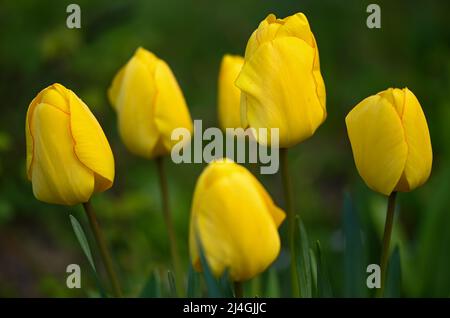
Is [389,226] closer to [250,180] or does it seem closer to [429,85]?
[250,180]


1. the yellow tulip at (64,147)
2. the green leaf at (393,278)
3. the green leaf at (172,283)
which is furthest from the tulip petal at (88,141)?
the green leaf at (393,278)

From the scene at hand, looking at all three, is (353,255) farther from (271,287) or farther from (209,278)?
(209,278)

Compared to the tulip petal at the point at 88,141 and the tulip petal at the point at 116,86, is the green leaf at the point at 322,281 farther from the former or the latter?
the tulip petal at the point at 116,86

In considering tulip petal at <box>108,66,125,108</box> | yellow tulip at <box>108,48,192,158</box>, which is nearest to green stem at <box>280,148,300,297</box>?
yellow tulip at <box>108,48,192,158</box>

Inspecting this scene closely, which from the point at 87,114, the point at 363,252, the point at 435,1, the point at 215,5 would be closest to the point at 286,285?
the point at 363,252

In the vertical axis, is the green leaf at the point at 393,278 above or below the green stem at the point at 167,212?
below

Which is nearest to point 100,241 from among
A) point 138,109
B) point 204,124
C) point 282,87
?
point 138,109

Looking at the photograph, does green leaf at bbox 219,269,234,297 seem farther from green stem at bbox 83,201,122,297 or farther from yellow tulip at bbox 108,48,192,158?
yellow tulip at bbox 108,48,192,158
